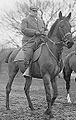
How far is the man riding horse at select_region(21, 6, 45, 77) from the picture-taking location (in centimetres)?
782

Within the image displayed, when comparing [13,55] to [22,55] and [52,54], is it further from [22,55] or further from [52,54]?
[52,54]

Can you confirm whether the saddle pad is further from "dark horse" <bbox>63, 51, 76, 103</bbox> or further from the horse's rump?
"dark horse" <bbox>63, 51, 76, 103</bbox>

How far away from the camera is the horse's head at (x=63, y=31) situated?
22.6ft

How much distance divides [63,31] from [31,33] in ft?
3.82

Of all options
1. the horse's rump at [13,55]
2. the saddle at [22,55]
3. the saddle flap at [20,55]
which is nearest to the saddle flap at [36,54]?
the saddle at [22,55]

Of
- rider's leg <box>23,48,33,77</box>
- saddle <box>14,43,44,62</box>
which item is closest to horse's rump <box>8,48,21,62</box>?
saddle <box>14,43,44,62</box>

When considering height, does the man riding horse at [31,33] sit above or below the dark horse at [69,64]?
above

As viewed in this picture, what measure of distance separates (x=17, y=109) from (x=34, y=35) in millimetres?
2657

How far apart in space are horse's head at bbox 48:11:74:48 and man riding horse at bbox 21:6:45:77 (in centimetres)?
57

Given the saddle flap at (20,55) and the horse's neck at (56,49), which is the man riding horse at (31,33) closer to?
the saddle flap at (20,55)

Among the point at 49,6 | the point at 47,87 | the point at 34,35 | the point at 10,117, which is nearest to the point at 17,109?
the point at 10,117

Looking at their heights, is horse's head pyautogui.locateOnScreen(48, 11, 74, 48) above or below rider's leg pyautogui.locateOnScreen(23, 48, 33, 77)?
above

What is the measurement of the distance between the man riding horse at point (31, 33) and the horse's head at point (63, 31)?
22.5 inches

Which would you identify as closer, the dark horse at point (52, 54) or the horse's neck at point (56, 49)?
the dark horse at point (52, 54)
